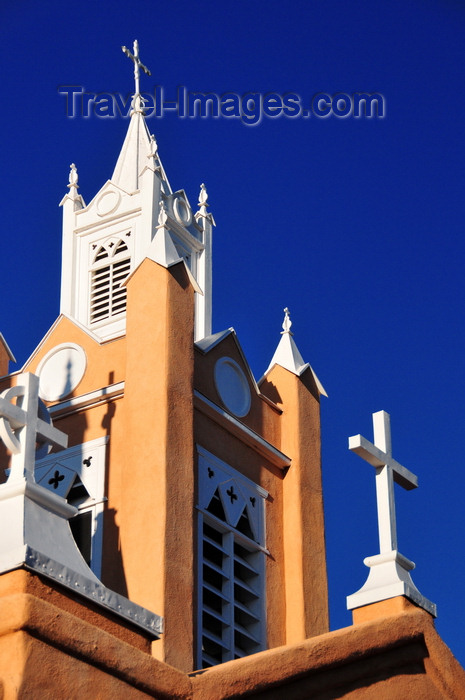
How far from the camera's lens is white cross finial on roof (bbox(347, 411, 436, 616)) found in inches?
497

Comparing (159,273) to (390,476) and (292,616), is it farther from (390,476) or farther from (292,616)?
(390,476)

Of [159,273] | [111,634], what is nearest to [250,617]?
[159,273]

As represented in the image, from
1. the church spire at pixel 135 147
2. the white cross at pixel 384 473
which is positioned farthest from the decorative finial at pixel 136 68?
the white cross at pixel 384 473

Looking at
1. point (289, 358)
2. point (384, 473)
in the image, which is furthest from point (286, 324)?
point (384, 473)

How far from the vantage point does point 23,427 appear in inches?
411

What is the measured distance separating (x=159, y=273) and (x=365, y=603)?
677 cm

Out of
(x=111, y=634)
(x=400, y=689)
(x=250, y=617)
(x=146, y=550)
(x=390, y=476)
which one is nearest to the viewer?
(x=111, y=634)

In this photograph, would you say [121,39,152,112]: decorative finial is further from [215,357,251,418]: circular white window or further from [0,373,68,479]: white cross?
[0,373,68,479]: white cross

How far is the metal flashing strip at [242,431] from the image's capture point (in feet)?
59.9

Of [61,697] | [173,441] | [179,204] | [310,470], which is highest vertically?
[179,204]

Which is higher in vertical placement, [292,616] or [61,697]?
[292,616]

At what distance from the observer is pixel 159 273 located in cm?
1830

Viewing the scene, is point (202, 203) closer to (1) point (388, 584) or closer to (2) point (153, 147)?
(2) point (153, 147)

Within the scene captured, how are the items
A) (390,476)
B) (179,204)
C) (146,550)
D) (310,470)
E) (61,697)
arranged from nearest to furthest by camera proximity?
(61,697)
(390,476)
(146,550)
(310,470)
(179,204)
